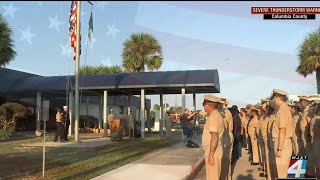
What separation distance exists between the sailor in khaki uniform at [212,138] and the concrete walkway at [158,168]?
2.85m

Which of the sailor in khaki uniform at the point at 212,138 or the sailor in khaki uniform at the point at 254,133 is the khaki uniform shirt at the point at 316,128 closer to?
the sailor in khaki uniform at the point at 254,133

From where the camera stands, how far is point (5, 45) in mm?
23141

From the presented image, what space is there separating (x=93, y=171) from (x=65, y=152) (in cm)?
493

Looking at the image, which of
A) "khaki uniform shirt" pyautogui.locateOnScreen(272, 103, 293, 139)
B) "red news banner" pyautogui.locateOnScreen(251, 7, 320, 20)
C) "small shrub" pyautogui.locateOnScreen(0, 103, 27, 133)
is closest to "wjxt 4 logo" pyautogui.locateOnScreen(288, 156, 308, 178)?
"khaki uniform shirt" pyautogui.locateOnScreen(272, 103, 293, 139)

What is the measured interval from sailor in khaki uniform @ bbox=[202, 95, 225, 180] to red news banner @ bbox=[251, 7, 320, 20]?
4.96 meters

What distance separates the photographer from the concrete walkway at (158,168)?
1002cm

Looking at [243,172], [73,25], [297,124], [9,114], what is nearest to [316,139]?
[297,124]

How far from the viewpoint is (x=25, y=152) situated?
1494 centimetres

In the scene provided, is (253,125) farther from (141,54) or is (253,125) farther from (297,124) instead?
(141,54)

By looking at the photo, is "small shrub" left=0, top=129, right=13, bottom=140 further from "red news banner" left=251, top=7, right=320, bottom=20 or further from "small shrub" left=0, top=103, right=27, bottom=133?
"red news banner" left=251, top=7, right=320, bottom=20

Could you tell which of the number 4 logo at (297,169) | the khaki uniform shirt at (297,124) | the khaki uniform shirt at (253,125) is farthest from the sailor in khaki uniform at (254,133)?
the number 4 logo at (297,169)

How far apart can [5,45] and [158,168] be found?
1513 cm

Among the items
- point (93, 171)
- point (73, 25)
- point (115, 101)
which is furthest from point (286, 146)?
point (115, 101)

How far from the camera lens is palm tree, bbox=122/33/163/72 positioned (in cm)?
3769
